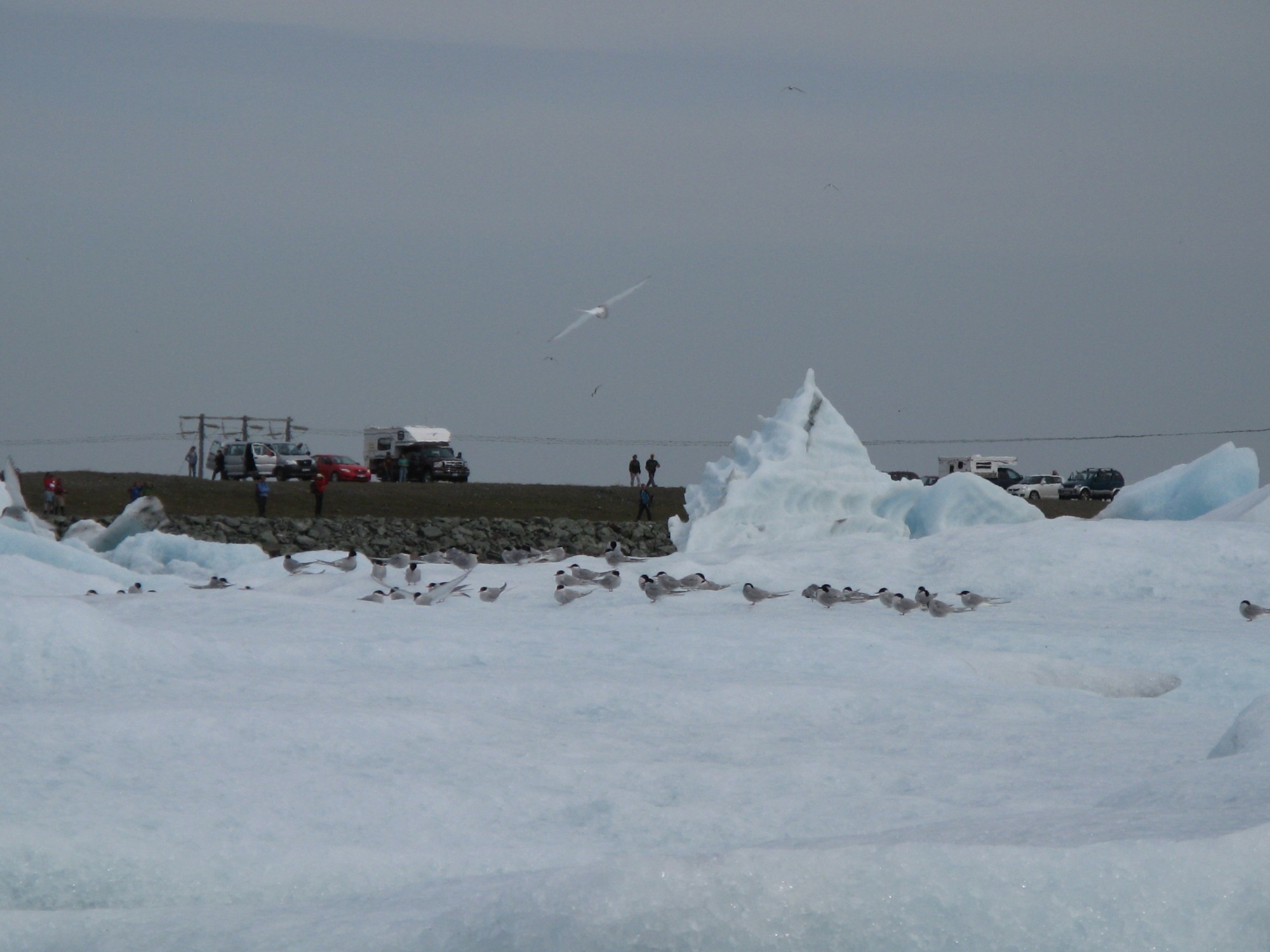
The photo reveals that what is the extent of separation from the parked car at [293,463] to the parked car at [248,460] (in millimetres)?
177

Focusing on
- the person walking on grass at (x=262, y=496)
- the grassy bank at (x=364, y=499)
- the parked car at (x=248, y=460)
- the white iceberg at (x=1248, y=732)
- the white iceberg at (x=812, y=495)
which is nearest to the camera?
the white iceberg at (x=1248, y=732)

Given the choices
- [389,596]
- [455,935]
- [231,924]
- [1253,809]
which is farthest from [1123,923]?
[389,596]

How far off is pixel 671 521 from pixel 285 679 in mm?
11680

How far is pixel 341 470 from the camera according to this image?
3700 centimetres

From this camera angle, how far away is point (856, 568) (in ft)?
38.4

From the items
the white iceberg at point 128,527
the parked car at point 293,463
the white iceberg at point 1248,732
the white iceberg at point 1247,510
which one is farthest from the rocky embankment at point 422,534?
the white iceberg at point 1248,732

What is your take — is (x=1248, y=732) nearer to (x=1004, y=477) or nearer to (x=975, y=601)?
(x=975, y=601)

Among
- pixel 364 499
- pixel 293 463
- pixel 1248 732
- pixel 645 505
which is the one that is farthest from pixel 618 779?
pixel 293 463

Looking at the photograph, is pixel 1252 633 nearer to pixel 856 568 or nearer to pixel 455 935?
pixel 856 568

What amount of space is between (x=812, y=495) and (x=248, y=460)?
23.5 meters

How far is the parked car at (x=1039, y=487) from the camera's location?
38.0 meters

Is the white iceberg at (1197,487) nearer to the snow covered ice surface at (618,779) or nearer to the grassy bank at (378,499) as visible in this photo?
the snow covered ice surface at (618,779)

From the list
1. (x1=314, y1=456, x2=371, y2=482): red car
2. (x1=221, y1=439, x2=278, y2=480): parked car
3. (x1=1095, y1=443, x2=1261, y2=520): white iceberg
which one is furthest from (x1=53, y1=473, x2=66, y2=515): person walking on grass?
(x1=1095, y1=443, x2=1261, y2=520): white iceberg

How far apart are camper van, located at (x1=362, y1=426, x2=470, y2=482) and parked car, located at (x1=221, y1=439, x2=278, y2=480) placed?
4116mm
